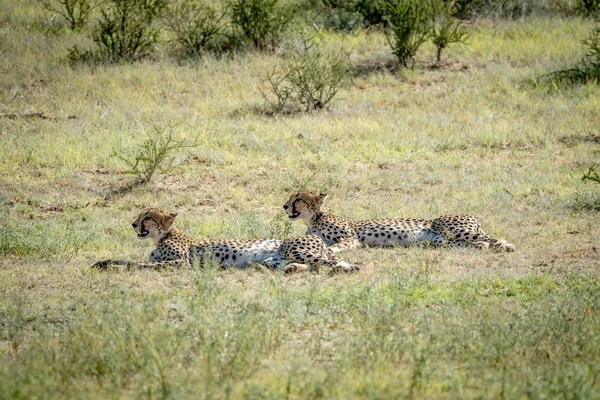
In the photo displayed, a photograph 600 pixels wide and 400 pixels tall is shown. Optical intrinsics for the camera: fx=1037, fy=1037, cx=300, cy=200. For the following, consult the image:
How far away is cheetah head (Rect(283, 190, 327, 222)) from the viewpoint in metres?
11.1

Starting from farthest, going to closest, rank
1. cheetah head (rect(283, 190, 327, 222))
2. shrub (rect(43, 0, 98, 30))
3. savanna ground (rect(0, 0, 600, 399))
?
shrub (rect(43, 0, 98, 30)) < cheetah head (rect(283, 190, 327, 222)) < savanna ground (rect(0, 0, 600, 399))

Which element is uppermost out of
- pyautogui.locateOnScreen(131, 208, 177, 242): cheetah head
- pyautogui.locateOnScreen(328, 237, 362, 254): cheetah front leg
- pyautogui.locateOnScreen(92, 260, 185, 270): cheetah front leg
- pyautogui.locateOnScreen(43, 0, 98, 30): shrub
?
pyautogui.locateOnScreen(43, 0, 98, 30): shrub

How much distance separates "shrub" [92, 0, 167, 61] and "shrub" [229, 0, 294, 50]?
5.48 ft

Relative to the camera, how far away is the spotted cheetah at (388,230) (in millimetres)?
10656

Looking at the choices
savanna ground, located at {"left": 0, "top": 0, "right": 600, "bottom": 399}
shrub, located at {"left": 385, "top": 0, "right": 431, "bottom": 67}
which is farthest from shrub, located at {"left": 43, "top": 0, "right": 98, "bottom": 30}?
shrub, located at {"left": 385, "top": 0, "right": 431, "bottom": 67}

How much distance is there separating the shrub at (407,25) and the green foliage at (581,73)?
2.53 m

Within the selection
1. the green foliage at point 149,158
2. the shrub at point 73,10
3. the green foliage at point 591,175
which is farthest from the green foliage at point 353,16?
the green foliage at point 591,175

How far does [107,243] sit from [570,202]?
551cm

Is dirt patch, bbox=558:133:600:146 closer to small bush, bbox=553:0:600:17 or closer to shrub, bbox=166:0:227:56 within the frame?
small bush, bbox=553:0:600:17

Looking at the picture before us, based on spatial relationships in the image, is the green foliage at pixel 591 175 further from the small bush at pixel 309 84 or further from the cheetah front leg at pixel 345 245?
the small bush at pixel 309 84

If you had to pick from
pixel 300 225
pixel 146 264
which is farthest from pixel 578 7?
pixel 146 264

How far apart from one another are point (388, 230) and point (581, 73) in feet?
30.2

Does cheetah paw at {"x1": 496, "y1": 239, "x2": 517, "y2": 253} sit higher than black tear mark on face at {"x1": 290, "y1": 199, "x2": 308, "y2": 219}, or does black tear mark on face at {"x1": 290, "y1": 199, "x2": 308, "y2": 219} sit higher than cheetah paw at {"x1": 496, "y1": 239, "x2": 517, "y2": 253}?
black tear mark on face at {"x1": 290, "y1": 199, "x2": 308, "y2": 219}

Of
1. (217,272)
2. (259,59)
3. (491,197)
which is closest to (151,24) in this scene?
(259,59)
